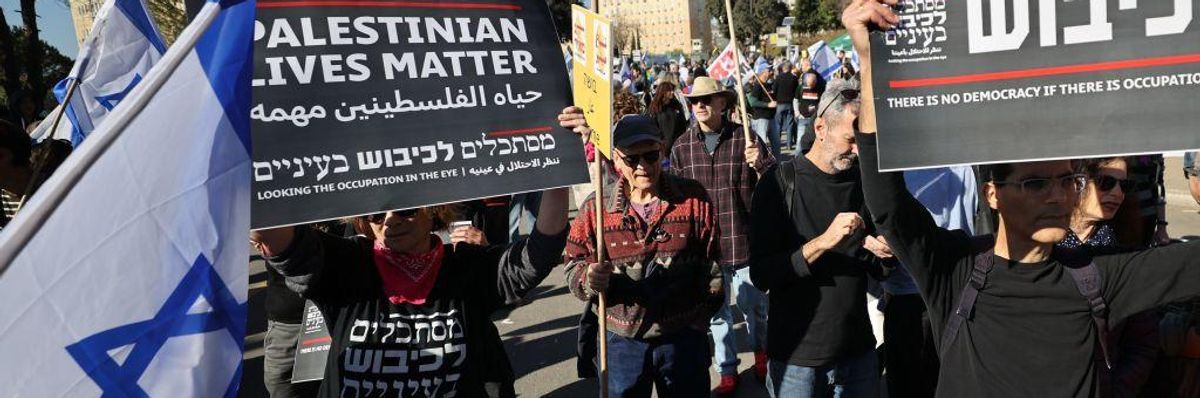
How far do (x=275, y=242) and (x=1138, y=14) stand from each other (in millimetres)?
2123

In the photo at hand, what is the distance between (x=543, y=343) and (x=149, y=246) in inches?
186

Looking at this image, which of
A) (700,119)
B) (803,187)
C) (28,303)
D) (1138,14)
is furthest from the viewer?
(700,119)

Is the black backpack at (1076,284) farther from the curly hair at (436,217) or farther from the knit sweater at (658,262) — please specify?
the curly hair at (436,217)

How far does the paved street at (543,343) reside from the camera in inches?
203

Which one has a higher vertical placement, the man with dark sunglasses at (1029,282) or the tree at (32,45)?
the tree at (32,45)

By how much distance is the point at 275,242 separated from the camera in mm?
2227

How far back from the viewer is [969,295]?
2.17 m

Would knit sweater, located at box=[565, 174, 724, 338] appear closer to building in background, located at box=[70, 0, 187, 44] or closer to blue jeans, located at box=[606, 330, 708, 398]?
blue jeans, located at box=[606, 330, 708, 398]

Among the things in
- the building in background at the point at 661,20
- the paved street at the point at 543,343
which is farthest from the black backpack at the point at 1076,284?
the building in background at the point at 661,20

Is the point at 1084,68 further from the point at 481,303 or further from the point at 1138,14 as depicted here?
the point at 481,303

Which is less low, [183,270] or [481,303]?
[183,270]

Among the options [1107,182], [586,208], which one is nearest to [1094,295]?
[1107,182]

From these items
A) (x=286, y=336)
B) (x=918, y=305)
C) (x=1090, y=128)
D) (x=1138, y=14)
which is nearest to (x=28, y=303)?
(x=1090, y=128)

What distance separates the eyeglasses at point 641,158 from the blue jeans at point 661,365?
2.31 feet
